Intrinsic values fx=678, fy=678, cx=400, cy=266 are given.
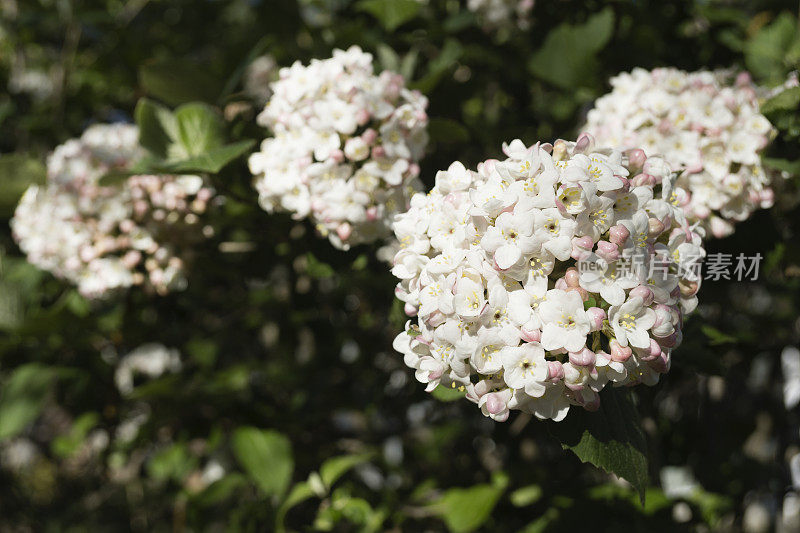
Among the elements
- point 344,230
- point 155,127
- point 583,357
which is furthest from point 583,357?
point 155,127

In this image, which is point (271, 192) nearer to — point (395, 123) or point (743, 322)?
point (395, 123)

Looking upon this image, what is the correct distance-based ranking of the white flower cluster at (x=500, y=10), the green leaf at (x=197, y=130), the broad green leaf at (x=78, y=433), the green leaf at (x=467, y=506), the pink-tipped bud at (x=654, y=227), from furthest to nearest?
1. the broad green leaf at (x=78, y=433)
2. the white flower cluster at (x=500, y=10)
3. the green leaf at (x=467, y=506)
4. the green leaf at (x=197, y=130)
5. the pink-tipped bud at (x=654, y=227)

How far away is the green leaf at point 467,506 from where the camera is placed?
1900 mm

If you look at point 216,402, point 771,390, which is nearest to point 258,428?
point 216,402

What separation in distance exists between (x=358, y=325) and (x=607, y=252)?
1720 millimetres

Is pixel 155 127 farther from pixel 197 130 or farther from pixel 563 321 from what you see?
pixel 563 321

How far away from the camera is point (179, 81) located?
180 cm

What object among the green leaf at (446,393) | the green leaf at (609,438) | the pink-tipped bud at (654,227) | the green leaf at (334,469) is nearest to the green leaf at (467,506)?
the green leaf at (334,469)

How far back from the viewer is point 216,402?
224cm

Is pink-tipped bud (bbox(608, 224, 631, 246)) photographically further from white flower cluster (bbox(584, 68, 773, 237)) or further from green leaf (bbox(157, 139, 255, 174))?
green leaf (bbox(157, 139, 255, 174))

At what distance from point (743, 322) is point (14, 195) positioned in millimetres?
2670

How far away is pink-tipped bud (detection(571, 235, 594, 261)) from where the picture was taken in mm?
1022

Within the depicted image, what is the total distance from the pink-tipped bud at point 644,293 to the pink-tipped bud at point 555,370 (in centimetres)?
16

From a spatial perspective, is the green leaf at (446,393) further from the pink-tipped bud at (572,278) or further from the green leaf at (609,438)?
the pink-tipped bud at (572,278)
